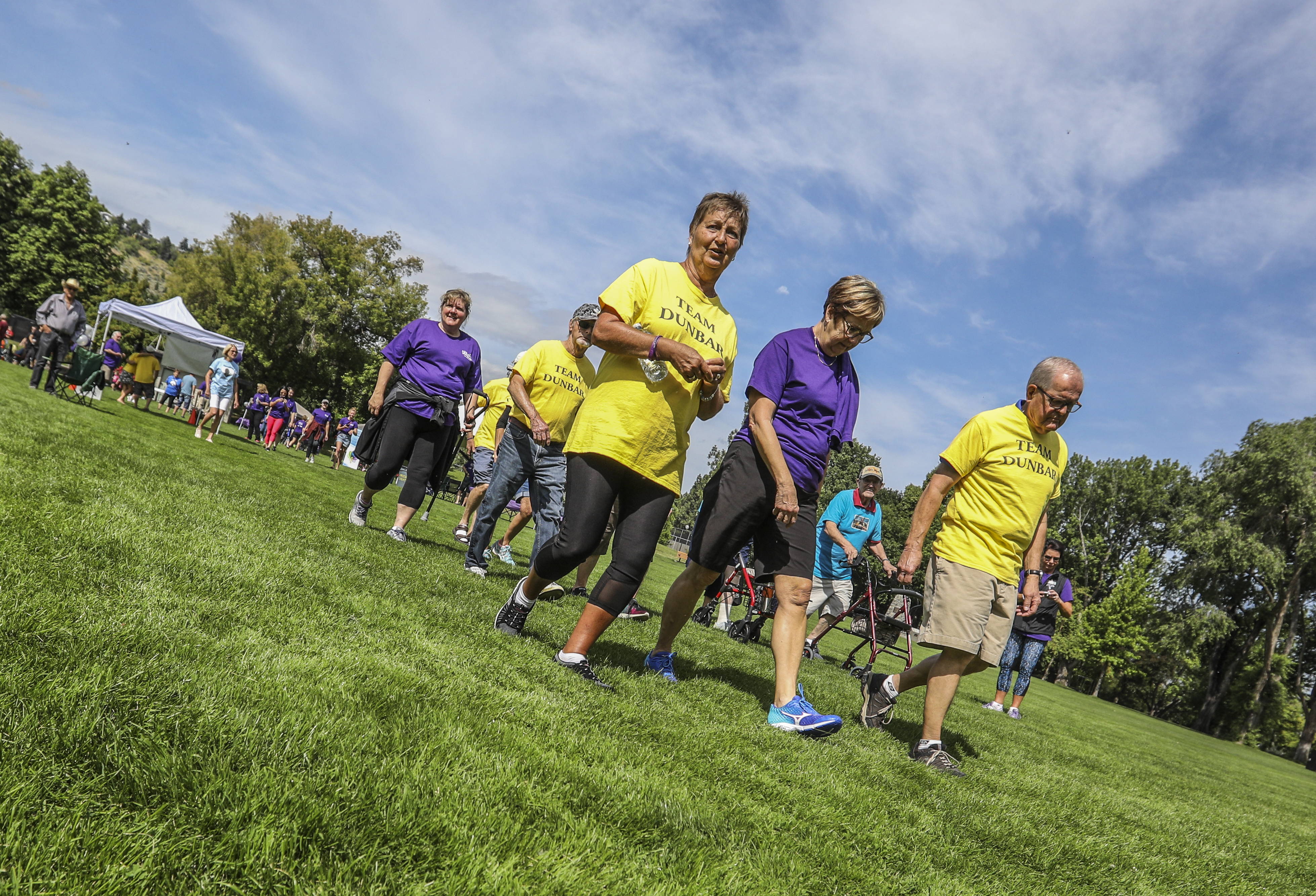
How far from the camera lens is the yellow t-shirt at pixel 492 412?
7969 mm

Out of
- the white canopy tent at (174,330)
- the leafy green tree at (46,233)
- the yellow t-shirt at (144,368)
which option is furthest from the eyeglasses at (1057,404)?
the leafy green tree at (46,233)

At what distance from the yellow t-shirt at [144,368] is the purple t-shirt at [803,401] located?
2030cm

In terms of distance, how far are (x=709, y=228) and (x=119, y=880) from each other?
3.31m

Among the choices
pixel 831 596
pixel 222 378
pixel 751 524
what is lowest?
pixel 831 596

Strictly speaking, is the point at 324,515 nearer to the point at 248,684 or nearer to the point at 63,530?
the point at 63,530

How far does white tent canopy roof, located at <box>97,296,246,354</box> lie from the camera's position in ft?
78.4

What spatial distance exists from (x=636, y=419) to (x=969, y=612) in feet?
7.39

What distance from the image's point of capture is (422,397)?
21.0ft

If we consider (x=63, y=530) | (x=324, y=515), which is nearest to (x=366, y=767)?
(x=63, y=530)

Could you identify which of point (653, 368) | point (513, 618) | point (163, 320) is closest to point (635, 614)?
point (513, 618)

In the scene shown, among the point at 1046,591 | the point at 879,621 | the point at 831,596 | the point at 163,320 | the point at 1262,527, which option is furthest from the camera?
the point at 1262,527

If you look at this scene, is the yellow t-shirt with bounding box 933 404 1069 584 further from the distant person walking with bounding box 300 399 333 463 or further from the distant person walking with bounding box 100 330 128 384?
the distant person walking with bounding box 100 330 128 384

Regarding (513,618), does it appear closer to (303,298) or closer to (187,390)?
(187,390)

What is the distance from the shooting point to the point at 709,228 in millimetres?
3730
